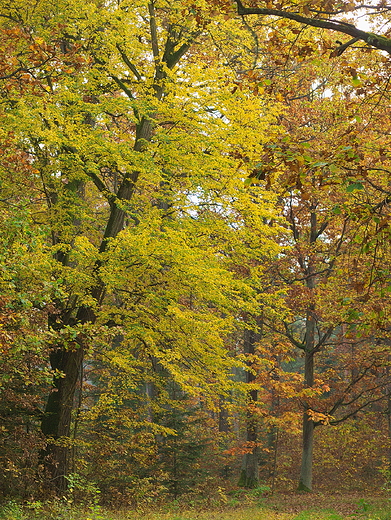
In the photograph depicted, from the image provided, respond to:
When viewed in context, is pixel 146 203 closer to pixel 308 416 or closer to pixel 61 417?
pixel 61 417

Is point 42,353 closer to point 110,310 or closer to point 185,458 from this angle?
point 110,310

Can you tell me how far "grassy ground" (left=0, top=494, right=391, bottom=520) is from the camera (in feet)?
27.1

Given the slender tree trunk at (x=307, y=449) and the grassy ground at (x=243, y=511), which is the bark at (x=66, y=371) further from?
the slender tree trunk at (x=307, y=449)

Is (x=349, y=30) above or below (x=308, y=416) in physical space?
above

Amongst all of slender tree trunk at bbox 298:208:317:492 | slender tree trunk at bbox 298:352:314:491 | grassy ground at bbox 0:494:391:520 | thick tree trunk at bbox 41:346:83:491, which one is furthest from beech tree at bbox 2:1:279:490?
slender tree trunk at bbox 298:352:314:491

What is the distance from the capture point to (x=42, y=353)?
28.9ft

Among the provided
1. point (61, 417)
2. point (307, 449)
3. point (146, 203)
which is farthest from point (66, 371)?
point (307, 449)

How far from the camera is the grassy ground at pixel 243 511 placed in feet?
27.1

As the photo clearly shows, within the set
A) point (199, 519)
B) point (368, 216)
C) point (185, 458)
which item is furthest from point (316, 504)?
point (368, 216)

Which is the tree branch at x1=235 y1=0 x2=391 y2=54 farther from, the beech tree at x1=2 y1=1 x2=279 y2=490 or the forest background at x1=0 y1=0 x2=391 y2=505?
the beech tree at x1=2 y1=1 x2=279 y2=490

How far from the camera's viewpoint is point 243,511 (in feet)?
45.2

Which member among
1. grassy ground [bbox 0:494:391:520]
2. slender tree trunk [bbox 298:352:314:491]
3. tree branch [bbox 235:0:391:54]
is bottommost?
grassy ground [bbox 0:494:391:520]

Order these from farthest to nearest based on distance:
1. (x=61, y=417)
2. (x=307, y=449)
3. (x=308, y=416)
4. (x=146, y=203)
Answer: (x=308, y=416), (x=307, y=449), (x=146, y=203), (x=61, y=417)

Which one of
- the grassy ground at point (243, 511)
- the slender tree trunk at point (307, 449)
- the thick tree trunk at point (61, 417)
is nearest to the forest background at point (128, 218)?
the thick tree trunk at point (61, 417)
